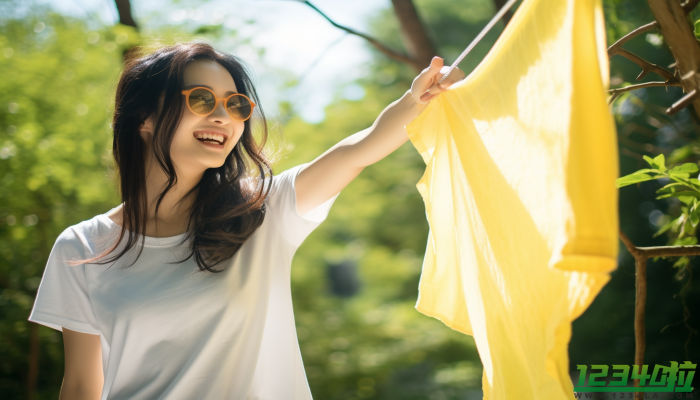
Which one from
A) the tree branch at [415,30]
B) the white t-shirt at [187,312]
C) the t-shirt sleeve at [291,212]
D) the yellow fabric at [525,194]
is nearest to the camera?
the yellow fabric at [525,194]

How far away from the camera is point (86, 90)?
3.60 meters

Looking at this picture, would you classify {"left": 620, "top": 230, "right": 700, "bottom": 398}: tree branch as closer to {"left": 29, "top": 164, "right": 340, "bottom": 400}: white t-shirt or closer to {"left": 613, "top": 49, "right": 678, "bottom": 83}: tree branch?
{"left": 613, "top": 49, "right": 678, "bottom": 83}: tree branch

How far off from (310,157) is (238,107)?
11.2 feet

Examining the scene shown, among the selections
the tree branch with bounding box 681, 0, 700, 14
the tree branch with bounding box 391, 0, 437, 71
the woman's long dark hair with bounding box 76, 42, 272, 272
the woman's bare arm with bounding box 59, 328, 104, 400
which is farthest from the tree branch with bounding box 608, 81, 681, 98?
the tree branch with bounding box 391, 0, 437, 71

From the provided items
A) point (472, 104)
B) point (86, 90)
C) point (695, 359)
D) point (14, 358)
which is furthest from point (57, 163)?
point (695, 359)

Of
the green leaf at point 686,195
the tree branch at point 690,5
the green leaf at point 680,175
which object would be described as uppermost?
the tree branch at point 690,5

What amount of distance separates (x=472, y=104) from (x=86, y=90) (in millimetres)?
3334

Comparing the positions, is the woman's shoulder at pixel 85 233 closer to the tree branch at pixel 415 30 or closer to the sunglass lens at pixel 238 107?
the sunglass lens at pixel 238 107

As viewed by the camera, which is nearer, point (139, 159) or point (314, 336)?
point (139, 159)

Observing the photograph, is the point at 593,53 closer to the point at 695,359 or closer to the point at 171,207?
the point at 171,207

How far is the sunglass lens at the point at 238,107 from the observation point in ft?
4.59

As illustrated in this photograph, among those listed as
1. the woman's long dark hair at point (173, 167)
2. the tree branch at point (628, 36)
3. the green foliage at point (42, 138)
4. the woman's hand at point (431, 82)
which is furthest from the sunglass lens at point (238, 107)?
the green foliage at point (42, 138)

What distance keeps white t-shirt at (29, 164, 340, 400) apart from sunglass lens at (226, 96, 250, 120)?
21cm

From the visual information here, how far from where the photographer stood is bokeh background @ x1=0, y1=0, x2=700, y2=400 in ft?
10.9
